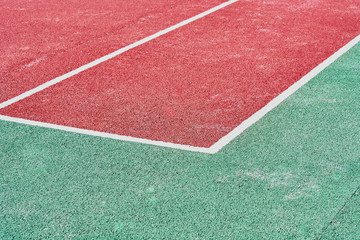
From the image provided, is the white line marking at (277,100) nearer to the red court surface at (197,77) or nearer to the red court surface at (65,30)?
the red court surface at (197,77)

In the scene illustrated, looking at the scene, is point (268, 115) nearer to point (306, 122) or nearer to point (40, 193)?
point (306, 122)

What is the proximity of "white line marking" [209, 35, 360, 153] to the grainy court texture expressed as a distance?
0.02 metres

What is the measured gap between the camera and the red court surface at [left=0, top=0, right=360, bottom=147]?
5.84 metres

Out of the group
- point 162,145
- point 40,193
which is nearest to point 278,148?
point 162,145

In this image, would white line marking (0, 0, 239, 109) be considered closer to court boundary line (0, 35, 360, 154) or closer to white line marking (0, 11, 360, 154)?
white line marking (0, 11, 360, 154)

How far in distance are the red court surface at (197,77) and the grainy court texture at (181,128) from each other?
0.03 m

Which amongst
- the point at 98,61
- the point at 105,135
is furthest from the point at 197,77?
the point at 105,135

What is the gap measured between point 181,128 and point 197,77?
157cm

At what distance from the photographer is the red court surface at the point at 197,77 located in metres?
5.84

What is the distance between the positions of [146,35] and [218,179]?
468 centimetres

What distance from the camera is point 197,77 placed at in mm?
7031

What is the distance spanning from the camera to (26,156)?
5273 mm

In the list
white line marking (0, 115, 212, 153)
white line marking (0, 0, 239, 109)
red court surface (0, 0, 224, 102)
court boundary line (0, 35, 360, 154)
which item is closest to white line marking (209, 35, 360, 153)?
court boundary line (0, 35, 360, 154)

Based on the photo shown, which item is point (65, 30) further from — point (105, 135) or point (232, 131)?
point (232, 131)
